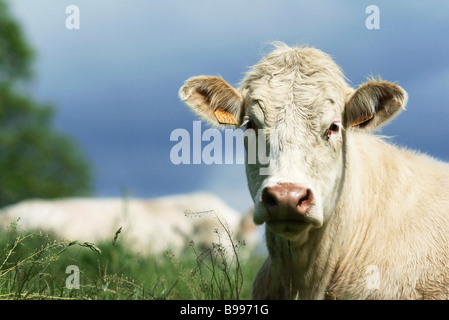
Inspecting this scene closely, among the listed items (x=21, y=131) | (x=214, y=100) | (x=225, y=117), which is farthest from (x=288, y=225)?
(x=21, y=131)

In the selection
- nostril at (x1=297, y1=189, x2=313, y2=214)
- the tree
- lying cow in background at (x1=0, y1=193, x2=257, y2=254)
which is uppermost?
the tree

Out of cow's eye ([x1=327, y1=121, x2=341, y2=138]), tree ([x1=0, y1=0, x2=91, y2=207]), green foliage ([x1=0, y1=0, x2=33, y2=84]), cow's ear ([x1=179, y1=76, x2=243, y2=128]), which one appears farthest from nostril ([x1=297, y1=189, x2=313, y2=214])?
green foliage ([x1=0, y1=0, x2=33, y2=84])

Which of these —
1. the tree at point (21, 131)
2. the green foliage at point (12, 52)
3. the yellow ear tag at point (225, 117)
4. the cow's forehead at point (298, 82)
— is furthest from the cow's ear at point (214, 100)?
the green foliage at point (12, 52)

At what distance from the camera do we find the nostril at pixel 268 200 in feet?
11.9

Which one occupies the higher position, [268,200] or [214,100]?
[214,100]

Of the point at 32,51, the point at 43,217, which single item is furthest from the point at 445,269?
the point at 32,51

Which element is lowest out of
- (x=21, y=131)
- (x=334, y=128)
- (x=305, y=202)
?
(x=305, y=202)

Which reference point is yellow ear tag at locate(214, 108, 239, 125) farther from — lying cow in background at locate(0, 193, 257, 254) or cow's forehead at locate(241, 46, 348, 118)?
lying cow in background at locate(0, 193, 257, 254)

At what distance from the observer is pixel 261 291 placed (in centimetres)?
479

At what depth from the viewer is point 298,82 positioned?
4.43m

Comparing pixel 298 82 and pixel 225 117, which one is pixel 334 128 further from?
pixel 225 117

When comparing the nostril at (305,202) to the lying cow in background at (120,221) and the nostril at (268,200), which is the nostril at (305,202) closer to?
the nostril at (268,200)

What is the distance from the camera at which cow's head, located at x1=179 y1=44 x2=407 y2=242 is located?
3.71 meters

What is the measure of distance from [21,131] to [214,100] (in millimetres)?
30981
